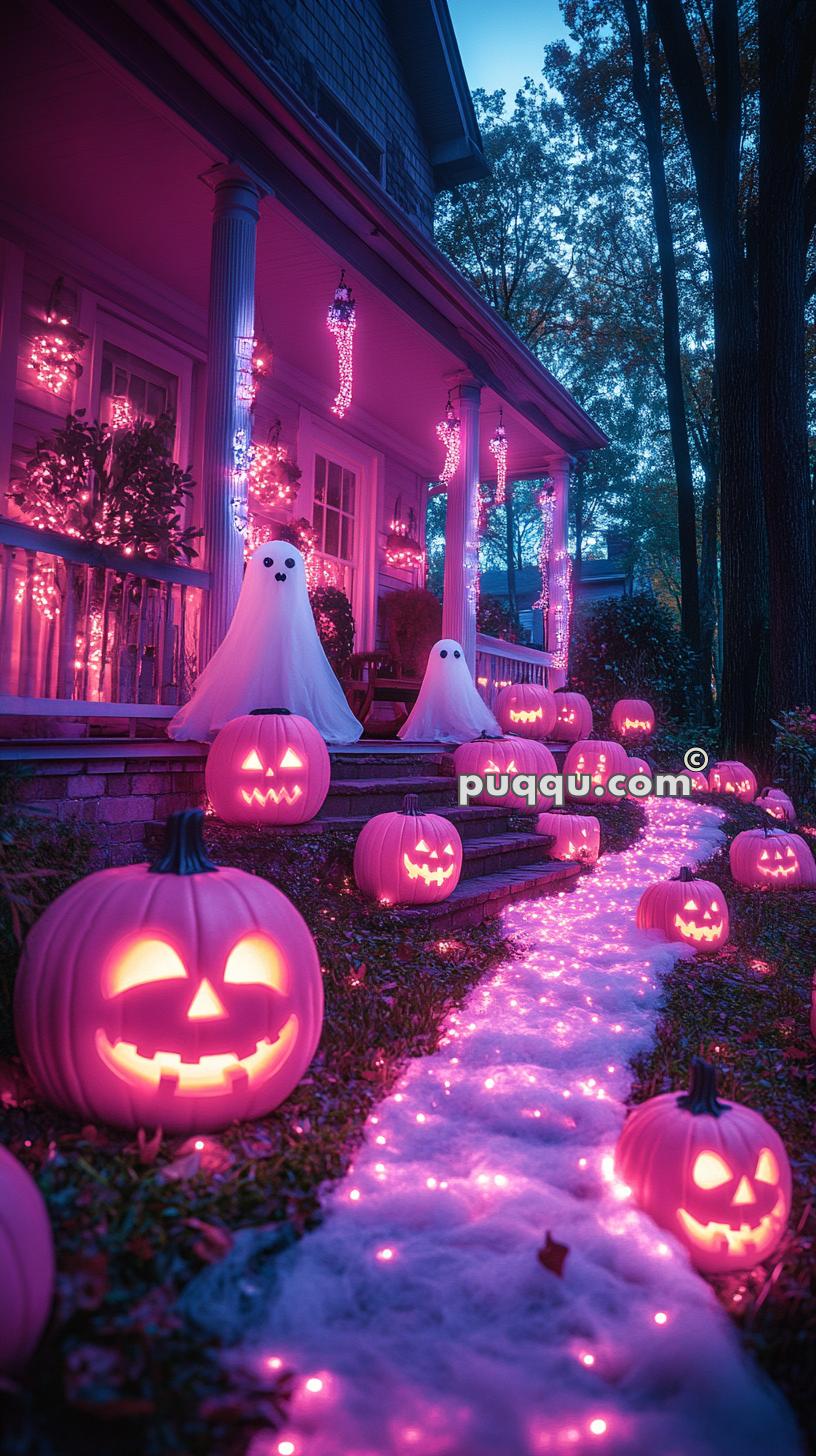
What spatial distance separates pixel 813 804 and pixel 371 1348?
8.12 meters

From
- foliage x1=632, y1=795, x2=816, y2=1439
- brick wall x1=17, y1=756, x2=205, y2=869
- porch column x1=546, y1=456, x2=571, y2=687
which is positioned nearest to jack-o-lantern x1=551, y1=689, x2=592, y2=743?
porch column x1=546, y1=456, x2=571, y2=687

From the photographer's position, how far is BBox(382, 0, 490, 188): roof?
10.9m

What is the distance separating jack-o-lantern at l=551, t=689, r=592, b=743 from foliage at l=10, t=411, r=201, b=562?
4.23 metres

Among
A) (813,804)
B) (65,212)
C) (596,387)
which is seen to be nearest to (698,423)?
(596,387)

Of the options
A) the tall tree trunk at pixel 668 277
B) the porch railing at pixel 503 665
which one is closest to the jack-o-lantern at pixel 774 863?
the porch railing at pixel 503 665

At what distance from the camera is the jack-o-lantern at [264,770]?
161 inches

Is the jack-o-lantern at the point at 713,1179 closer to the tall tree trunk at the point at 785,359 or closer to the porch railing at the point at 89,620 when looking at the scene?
the porch railing at the point at 89,620

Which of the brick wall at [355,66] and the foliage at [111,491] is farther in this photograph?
the brick wall at [355,66]

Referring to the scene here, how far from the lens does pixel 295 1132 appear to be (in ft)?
7.11

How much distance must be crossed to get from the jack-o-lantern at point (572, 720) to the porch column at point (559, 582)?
2.41 metres

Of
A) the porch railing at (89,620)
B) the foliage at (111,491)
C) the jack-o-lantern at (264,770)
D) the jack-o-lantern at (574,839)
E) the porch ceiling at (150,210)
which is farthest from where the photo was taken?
the jack-o-lantern at (574,839)

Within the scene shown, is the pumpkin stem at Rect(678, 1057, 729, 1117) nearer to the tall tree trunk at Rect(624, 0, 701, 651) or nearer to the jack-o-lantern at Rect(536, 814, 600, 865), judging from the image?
the jack-o-lantern at Rect(536, 814, 600, 865)
